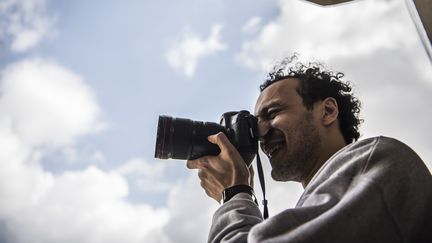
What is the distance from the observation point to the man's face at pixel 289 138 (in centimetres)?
143

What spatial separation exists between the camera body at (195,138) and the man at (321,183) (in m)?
0.04

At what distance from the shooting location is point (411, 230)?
82cm

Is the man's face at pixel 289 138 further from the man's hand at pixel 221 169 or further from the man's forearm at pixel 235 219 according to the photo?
the man's forearm at pixel 235 219

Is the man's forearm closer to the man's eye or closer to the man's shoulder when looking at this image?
the man's shoulder

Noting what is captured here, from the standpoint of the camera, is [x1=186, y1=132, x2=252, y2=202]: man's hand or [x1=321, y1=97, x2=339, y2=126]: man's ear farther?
[x1=321, y1=97, x2=339, y2=126]: man's ear

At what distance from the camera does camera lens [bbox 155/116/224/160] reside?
4.54ft

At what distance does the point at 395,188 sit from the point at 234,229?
1.40 feet

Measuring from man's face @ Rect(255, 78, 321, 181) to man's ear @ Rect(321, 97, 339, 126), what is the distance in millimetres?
51

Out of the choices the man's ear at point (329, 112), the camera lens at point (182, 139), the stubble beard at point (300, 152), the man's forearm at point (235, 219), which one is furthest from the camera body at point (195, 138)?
the man's ear at point (329, 112)

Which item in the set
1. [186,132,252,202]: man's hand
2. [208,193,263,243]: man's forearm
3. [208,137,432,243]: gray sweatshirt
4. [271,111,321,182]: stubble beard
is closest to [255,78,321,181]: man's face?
[271,111,321,182]: stubble beard

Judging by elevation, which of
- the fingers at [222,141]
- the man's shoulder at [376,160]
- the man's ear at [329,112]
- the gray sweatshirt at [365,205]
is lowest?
the gray sweatshirt at [365,205]

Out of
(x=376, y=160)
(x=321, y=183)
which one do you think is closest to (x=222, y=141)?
(x=321, y=183)

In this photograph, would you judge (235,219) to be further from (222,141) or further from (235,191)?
(222,141)

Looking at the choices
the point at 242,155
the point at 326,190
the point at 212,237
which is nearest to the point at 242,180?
the point at 242,155
